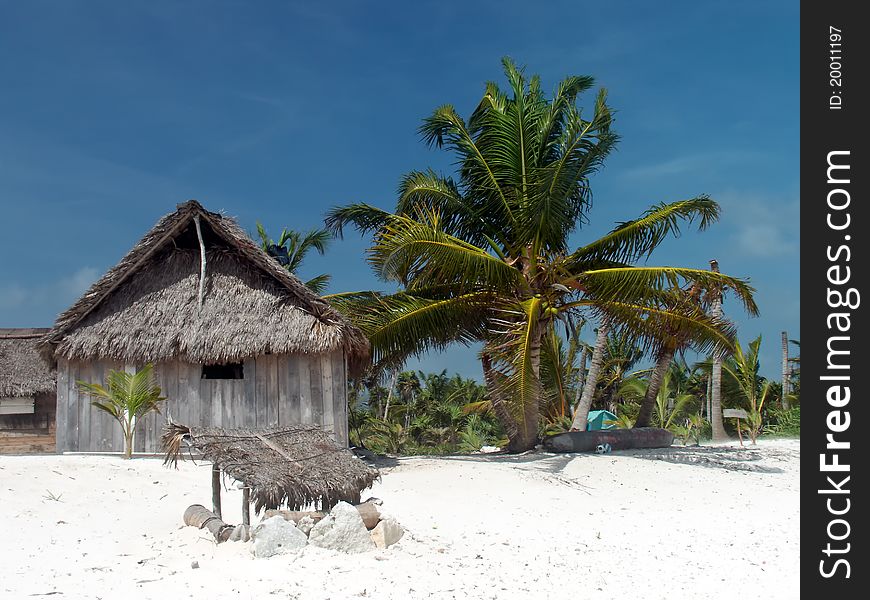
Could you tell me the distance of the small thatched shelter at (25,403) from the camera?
17.9 m

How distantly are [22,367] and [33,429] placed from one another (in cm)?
136

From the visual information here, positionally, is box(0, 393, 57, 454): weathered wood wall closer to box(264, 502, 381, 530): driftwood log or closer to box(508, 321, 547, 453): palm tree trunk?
box(508, 321, 547, 453): palm tree trunk

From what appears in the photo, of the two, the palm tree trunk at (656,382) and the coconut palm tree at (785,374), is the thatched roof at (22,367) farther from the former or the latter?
the coconut palm tree at (785,374)

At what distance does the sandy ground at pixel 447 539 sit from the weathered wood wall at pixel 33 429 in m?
6.97

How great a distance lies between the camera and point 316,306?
12945 millimetres

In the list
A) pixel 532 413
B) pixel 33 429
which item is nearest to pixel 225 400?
pixel 532 413

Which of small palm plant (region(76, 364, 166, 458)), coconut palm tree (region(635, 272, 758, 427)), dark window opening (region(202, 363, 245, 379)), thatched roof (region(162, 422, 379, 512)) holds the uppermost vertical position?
coconut palm tree (region(635, 272, 758, 427))

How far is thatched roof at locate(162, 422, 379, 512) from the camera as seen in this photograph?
7387 millimetres

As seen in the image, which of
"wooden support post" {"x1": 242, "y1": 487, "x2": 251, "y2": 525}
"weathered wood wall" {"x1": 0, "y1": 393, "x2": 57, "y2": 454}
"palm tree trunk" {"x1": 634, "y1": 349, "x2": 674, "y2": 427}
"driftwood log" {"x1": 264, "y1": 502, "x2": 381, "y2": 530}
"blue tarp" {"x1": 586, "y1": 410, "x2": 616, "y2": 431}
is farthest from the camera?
"blue tarp" {"x1": 586, "y1": 410, "x2": 616, "y2": 431}

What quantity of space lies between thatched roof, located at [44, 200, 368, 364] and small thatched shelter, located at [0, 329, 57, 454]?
550cm

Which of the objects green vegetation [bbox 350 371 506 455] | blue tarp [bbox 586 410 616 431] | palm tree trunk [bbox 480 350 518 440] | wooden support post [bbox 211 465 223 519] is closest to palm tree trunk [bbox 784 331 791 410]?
blue tarp [bbox 586 410 616 431]

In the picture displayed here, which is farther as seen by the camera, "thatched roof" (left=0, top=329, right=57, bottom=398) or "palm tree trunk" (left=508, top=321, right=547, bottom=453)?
"thatched roof" (left=0, top=329, right=57, bottom=398)
